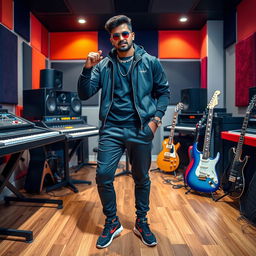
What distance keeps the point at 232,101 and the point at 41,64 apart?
10.5ft

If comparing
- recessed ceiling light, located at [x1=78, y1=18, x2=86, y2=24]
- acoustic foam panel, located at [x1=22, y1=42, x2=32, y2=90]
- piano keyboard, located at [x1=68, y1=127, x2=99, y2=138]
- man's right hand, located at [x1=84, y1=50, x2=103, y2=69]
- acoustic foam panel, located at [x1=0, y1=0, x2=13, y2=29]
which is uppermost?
recessed ceiling light, located at [x1=78, y1=18, x2=86, y2=24]

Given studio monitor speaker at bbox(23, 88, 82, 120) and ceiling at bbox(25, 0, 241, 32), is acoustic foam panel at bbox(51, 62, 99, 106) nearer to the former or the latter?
ceiling at bbox(25, 0, 241, 32)

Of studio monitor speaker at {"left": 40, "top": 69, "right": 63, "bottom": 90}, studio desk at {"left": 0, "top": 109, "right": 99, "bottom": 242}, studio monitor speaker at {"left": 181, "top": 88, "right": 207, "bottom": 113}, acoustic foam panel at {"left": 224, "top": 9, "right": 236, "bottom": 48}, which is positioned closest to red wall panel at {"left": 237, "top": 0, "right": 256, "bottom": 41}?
acoustic foam panel at {"left": 224, "top": 9, "right": 236, "bottom": 48}

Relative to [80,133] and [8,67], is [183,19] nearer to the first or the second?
[80,133]

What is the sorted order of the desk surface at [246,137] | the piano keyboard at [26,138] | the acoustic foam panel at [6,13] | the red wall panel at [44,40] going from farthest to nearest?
the red wall panel at [44,40]
the acoustic foam panel at [6,13]
the desk surface at [246,137]
the piano keyboard at [26,138]

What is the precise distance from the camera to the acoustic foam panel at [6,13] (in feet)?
9.48

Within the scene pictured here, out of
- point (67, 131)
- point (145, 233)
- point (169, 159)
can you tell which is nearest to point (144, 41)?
point (169, 159)

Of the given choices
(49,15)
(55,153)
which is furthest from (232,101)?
(49,15)

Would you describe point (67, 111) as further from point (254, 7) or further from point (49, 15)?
point (254, 7)

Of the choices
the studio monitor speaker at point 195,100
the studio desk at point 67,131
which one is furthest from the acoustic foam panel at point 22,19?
the studio monitor speaker at point 195,100

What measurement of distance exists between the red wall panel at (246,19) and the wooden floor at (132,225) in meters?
2.32

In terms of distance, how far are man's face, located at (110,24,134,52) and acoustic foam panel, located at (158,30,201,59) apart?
3.18 m

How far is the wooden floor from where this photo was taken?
1645 millimetres

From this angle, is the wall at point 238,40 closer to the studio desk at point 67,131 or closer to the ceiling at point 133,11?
the ceiling at point 133,11
